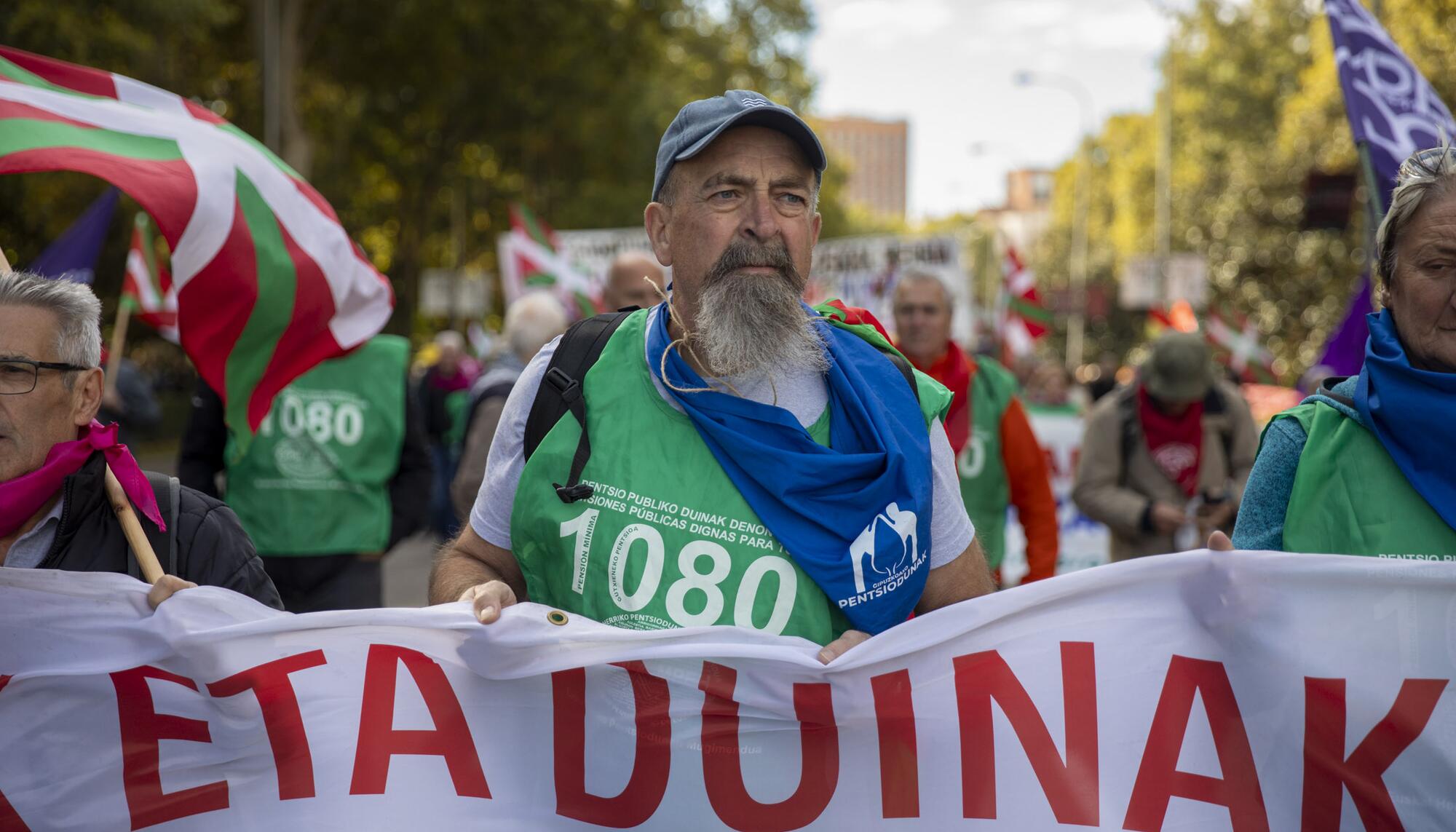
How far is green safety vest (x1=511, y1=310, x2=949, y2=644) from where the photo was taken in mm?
2486

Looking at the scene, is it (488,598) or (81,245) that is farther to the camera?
(81,245)

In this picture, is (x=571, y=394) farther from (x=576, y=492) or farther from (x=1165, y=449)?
(x=1165, y=449)

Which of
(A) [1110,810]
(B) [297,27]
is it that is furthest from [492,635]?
(B) [297,27]

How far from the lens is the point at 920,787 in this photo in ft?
8.27

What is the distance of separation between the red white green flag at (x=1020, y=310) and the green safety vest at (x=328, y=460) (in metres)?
12.5

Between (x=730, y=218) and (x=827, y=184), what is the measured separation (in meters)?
55.0

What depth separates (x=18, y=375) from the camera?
262 centimetres

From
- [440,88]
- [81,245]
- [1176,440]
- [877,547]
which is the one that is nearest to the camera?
[877,547]

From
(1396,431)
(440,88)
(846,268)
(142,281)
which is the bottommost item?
(1396,431)

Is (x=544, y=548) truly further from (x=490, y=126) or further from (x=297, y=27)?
(x=490, y=126)

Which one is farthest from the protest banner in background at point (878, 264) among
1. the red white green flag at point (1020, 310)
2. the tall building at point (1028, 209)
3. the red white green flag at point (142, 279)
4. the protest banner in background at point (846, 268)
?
the tall building at point (1028, 209)

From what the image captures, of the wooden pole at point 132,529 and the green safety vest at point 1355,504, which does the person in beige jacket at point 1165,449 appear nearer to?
the green safety vest at point 1355,504

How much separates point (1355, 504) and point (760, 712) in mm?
1128

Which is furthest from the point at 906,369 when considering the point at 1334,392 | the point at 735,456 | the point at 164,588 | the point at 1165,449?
the point at 1165,449
